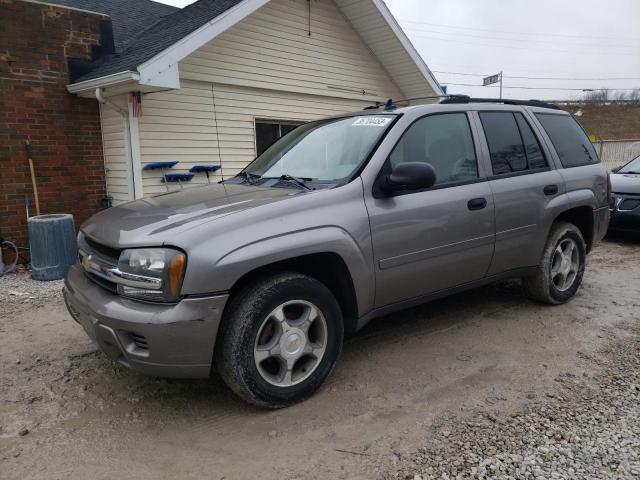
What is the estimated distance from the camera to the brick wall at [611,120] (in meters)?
28.3

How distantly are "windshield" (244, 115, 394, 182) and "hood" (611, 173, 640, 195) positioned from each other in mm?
6187

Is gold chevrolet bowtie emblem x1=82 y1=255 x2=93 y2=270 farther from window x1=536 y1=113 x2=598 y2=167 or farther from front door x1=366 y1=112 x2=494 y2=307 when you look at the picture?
window x1=536 y1=113 x2=598 y2=167

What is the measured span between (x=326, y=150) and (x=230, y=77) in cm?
525

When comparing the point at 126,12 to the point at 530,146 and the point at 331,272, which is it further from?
the point at 331,272

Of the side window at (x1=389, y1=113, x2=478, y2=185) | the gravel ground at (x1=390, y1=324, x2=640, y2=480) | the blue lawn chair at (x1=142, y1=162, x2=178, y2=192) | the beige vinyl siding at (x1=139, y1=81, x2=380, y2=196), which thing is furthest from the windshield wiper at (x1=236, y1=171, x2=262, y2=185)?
the beige vinyl siding at (x1=139, y1=81, x2=380, y2=196)

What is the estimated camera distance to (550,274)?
461 centimetres

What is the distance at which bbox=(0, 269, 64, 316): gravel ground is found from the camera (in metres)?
5.27

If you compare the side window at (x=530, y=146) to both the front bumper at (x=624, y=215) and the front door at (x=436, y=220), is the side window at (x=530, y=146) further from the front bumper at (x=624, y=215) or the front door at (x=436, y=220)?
the front bumper at (x=624, y=215)

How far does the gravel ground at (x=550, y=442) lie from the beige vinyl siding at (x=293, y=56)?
6.86m

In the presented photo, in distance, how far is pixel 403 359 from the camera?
3.72m

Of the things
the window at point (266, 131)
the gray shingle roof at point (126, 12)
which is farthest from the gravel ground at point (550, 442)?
the gray shingle roof at point (126, 12)

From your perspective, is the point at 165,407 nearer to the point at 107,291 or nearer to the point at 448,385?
the point at 107,291

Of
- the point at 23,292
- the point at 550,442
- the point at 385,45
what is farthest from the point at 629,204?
the point at 23,292

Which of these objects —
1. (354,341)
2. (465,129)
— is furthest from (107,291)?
(465,129)
